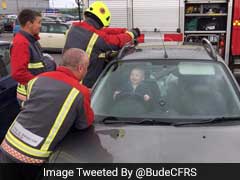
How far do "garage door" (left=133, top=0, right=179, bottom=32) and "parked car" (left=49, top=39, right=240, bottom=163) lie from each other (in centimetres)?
493

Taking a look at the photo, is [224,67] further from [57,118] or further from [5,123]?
[5,123]

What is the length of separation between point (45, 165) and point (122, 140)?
563 millimetres

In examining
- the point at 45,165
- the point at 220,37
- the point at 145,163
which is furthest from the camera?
the point at 220,37

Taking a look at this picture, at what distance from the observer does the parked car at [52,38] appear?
57.2ft

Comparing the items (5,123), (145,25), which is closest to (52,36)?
(145,25)

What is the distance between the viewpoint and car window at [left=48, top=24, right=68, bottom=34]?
1788 cm

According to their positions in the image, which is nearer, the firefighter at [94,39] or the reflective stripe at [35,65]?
the reflective stripe at [35,65]

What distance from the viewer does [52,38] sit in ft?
57.5

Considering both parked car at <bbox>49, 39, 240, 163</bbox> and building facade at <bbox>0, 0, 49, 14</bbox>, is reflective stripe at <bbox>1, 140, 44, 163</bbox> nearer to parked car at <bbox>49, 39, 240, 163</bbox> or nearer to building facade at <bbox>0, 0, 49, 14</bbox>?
parked car at <bbox>49, 39, 240, 163</bbox>

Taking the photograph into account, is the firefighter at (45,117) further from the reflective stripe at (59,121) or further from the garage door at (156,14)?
the garage door at (156,14)

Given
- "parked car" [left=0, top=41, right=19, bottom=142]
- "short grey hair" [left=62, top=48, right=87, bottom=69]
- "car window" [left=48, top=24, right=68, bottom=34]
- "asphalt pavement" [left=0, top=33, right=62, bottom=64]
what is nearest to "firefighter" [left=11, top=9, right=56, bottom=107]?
"parked car" [left=0, top=41, right=19, bottom=142]

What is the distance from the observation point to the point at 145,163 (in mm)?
2416

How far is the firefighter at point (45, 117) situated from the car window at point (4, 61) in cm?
217

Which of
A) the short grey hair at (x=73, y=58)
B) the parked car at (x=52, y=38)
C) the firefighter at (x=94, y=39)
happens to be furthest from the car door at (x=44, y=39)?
the short grey hair at (x=73, y=58)
